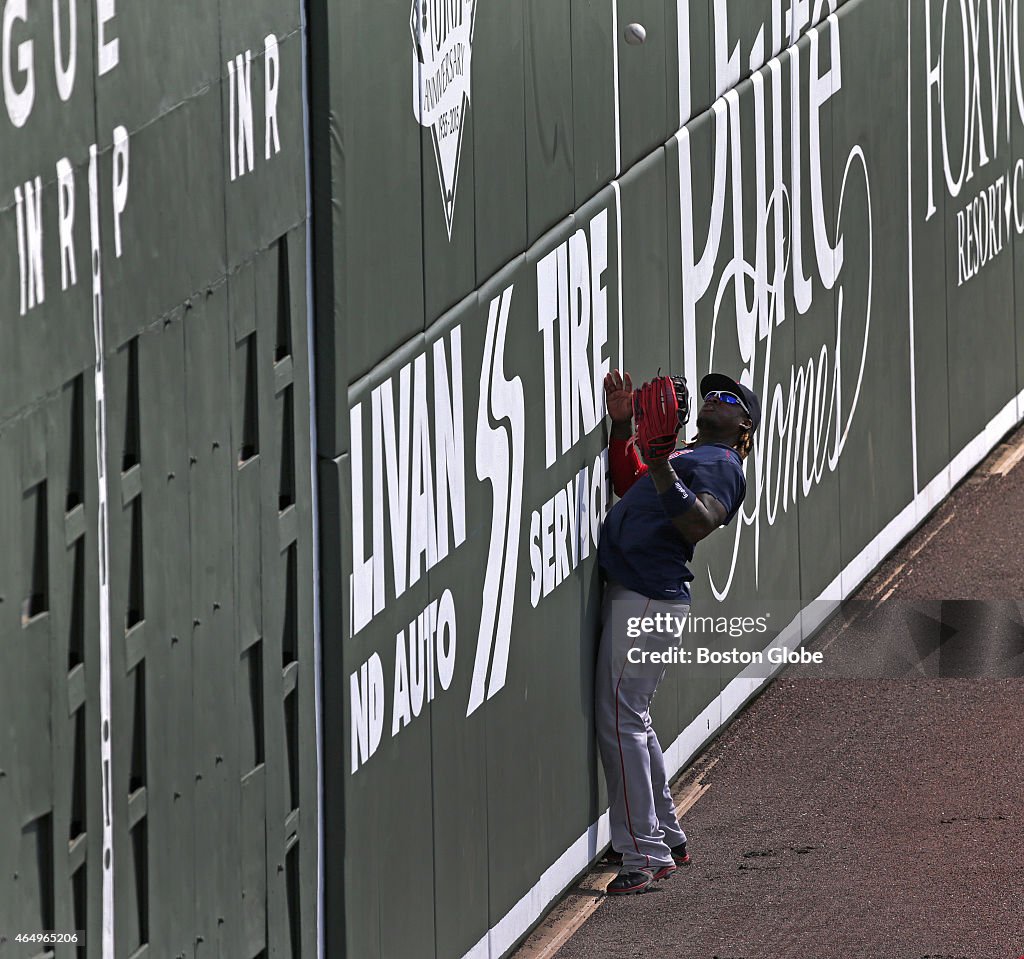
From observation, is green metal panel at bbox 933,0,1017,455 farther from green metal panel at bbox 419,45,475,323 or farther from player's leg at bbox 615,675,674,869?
green metal panel at bbox 419,45,475,323

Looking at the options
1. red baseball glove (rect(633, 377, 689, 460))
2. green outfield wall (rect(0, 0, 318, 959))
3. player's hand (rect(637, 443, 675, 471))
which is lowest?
player's hand (rect(637, 443, 675, 471))

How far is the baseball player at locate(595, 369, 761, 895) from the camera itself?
7.99 metres

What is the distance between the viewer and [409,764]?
21.5ft

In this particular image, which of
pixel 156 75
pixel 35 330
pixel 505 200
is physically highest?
pixel 156 75

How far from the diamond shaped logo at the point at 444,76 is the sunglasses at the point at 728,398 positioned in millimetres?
1878

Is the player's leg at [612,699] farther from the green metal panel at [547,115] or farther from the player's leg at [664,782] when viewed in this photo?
the green metal panel at [547,115]

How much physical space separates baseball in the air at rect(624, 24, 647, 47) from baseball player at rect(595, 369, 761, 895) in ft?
4.20

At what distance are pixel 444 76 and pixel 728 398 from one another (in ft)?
6.98

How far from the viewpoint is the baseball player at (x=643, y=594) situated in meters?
7.99

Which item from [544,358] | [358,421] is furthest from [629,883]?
[358,421]

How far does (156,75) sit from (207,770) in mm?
1692

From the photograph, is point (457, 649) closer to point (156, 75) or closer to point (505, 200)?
point (505, 200)

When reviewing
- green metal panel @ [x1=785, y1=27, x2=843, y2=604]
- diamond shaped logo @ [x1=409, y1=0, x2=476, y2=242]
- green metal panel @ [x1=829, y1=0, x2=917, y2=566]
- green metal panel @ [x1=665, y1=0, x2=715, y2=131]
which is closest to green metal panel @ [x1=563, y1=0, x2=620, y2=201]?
green metal panel @ [x1=665, y1=0, x2=715, y2=131]

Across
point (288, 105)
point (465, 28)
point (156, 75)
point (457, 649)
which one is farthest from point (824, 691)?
point (156, 75)
